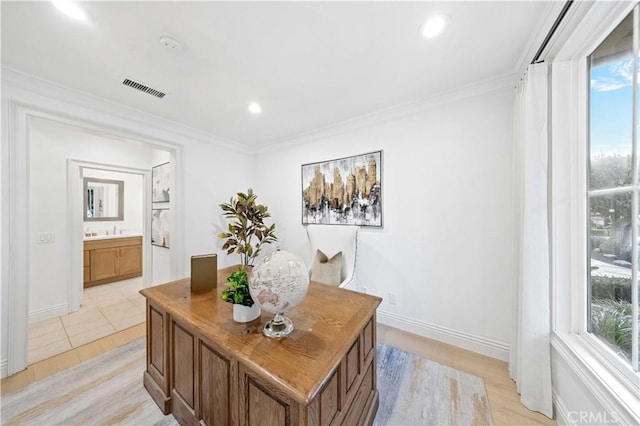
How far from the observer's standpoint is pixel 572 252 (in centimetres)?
135

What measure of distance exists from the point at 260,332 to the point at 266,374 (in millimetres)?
268

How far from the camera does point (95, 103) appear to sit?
85.0 inches

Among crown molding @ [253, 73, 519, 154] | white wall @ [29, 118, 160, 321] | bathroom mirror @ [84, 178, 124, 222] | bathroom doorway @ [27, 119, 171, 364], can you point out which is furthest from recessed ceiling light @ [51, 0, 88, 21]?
bathroom mirror @ [84, 178, 124, 222]

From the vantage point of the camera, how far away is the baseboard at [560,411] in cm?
127

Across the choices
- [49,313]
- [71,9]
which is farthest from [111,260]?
[71,9]

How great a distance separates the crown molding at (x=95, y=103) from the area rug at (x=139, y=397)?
2.33 m

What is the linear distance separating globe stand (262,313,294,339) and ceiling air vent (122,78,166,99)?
2371 millimetres

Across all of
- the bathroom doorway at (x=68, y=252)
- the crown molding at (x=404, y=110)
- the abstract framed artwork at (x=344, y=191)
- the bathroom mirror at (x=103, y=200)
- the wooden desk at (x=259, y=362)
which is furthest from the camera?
the bathroom mirror at (x=103, y=200)

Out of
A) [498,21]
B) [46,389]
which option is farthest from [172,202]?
[498,21]

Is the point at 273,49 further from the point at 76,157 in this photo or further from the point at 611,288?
the point at 76,157

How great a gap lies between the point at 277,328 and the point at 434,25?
198 cm

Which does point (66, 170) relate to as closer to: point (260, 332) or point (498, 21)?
point (260, 332)

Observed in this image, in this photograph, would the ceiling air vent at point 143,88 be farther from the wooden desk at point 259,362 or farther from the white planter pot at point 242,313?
the white planter pot at point 242,313

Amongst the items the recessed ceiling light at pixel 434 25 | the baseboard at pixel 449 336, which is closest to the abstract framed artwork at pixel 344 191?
the baseboard at pixel 449 336
